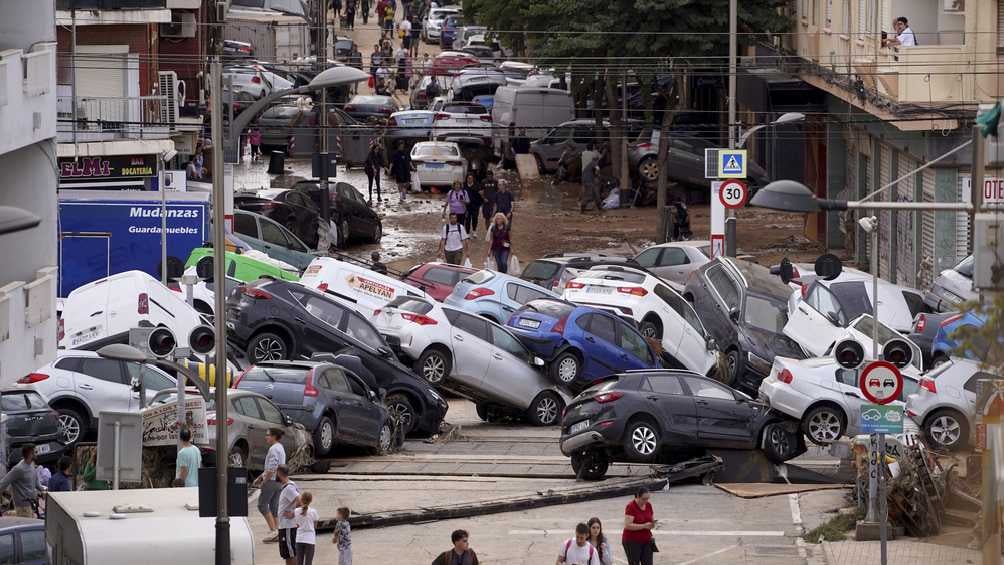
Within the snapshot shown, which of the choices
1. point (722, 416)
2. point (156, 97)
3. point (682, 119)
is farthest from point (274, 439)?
point (682, 119)

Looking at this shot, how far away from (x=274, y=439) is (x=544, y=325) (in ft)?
26.4

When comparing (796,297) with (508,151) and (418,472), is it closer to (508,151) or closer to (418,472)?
(418,472)

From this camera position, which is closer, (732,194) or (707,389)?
(707,389)

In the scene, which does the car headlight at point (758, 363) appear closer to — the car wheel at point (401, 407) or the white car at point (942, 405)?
the white car at point (942, 405)

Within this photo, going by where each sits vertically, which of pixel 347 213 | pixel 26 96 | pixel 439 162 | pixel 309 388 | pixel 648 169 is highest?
pixel 26 96

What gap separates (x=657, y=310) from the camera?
30.8 m

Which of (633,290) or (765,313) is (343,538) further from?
(633,290)

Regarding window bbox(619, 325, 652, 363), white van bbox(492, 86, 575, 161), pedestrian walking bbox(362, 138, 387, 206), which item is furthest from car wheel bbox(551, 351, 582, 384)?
white van bbox(492, 86, 575, 161)

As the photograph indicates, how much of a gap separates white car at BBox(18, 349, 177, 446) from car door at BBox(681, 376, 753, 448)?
286 inches

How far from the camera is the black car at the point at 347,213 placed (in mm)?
44094

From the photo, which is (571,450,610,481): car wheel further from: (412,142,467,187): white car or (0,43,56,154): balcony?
(412,142,467,187): white car

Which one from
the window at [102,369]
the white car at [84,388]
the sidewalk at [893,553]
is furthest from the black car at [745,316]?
the window at [102,369]

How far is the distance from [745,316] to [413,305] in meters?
5.65

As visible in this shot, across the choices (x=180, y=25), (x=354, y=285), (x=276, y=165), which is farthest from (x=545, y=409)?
(x=276, y=165)
